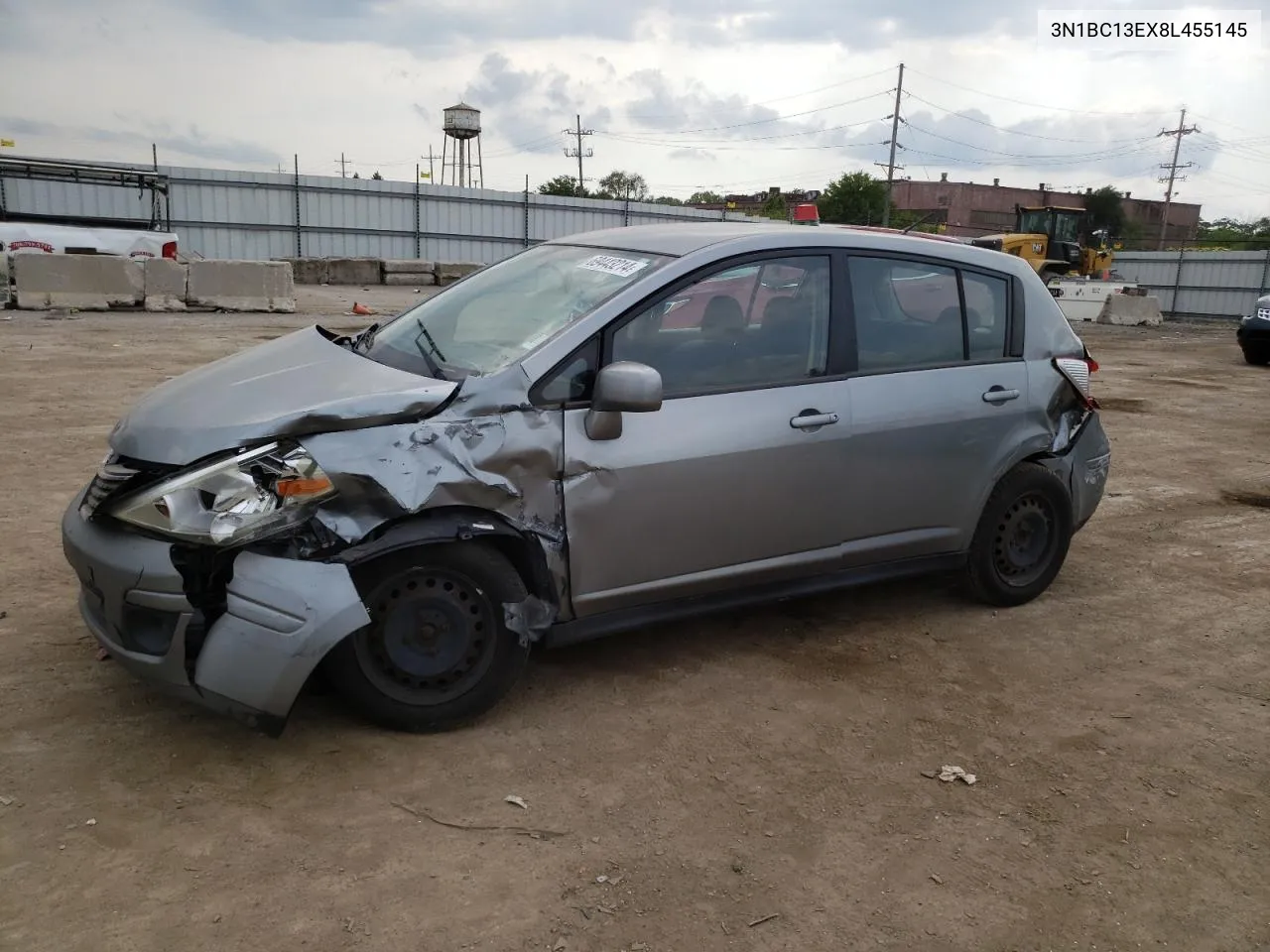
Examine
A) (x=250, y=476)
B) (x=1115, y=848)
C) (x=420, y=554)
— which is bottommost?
(x=1115, y=848)

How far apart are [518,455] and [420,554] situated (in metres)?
0.45

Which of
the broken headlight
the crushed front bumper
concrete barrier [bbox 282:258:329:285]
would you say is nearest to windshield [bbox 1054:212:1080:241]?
concrete barrier [bbox 282:258:329:285]

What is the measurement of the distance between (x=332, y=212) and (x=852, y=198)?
1888 inches

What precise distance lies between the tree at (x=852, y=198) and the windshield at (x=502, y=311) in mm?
63655

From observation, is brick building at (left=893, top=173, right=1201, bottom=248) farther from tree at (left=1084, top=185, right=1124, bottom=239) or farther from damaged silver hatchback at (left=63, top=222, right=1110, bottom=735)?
damaged silver hatchback at (left=63, top=222, right=1110, bottom=735)

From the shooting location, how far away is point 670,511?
3518mm

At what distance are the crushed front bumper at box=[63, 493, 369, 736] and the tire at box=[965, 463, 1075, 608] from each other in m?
2.88

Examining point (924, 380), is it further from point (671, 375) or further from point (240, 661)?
point (240, 661)

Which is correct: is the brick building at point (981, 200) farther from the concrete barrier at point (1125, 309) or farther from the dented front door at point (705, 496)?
the dented front door at point (705, 496)

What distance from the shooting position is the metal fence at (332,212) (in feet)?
83.1


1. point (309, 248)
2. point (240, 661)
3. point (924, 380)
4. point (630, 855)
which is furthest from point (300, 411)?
point (309, 248)

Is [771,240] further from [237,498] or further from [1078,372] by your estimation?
[237,498]

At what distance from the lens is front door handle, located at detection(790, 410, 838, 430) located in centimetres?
375

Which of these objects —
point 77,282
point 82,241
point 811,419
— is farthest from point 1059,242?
point 811,419
